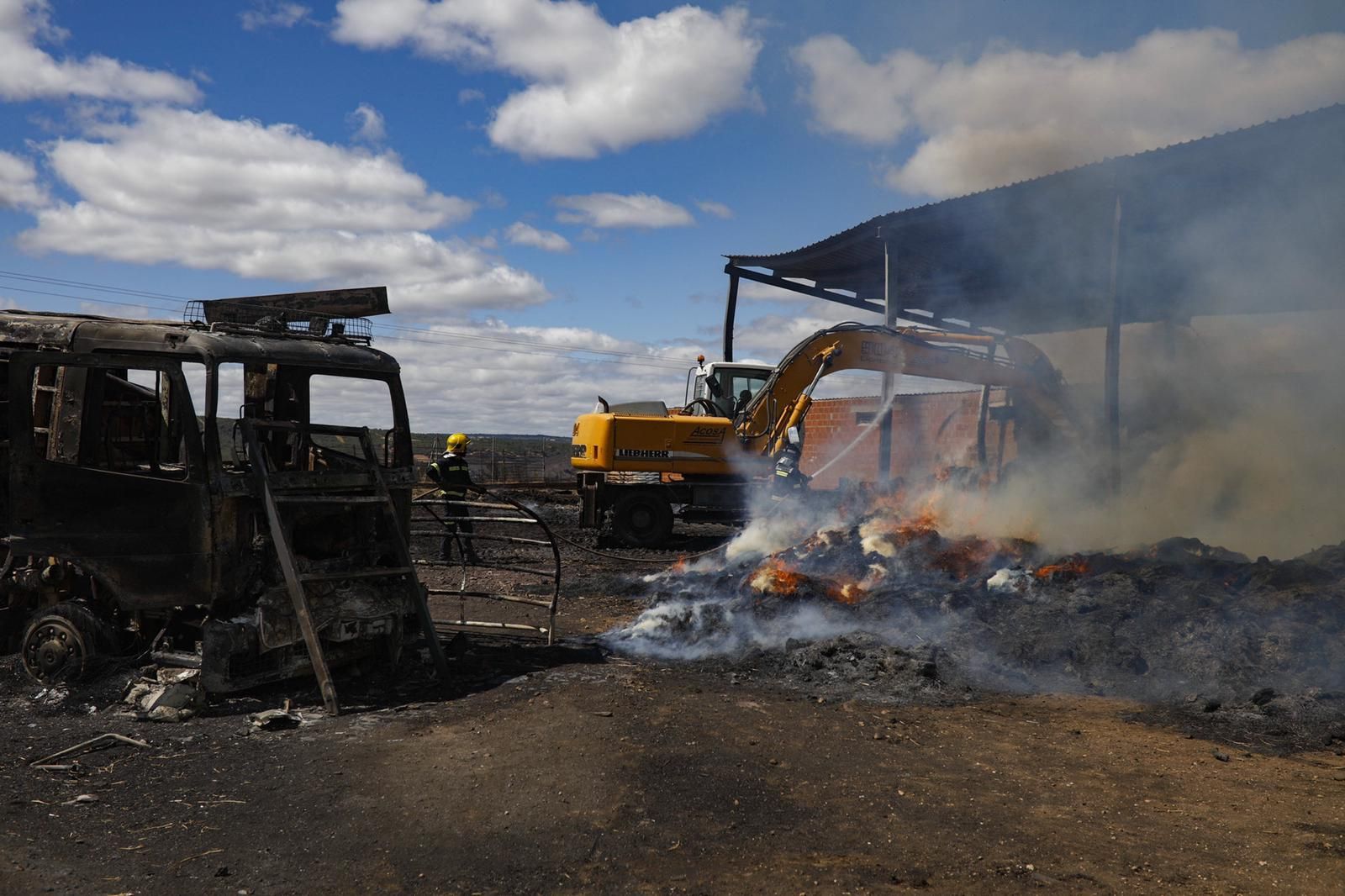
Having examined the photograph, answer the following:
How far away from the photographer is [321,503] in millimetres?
6574

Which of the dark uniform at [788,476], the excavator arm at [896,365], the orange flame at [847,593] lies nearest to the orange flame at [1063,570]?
the orange flame at [847,593]

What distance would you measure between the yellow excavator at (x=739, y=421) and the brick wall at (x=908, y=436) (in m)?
1.28

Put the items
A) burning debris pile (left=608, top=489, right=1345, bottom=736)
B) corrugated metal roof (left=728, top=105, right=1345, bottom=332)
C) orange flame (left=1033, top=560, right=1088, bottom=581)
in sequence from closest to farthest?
burning debris pile (left=608, top=489, right=1345, bottom=736) → orange flame (left=1033, top=560, right=1088, bottom=581) → corrugated metal roof (left=728, top=105, right=1345, bottom=332)

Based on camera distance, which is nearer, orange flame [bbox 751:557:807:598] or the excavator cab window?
orange flame [bbox 751:557:807:598]

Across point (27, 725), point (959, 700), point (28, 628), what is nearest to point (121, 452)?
point (28, 628)

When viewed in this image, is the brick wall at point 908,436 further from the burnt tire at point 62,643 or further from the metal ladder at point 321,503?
the burnt tire at point 62,643

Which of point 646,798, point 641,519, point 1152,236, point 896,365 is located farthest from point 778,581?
point 1152,236

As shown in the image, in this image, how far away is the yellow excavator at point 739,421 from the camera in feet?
46.9

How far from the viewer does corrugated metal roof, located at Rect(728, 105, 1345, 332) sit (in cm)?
1180

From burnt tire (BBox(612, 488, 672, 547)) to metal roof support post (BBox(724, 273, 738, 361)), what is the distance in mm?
3787

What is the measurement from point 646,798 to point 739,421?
1110 centimetres

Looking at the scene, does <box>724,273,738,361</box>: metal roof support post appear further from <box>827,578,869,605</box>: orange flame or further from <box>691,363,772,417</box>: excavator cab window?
<box>827,578,869,605</box>: orange flame

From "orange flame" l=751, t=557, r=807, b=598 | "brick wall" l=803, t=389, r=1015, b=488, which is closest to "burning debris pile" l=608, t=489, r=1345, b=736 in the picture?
"orange flame" l=751, t=557, r=807, b=598

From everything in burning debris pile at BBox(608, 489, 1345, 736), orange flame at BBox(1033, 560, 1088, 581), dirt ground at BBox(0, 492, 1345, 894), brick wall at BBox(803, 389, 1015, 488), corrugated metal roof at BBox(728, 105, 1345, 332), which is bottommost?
dirt ground at BBox(0, 492, 1345, 894)
